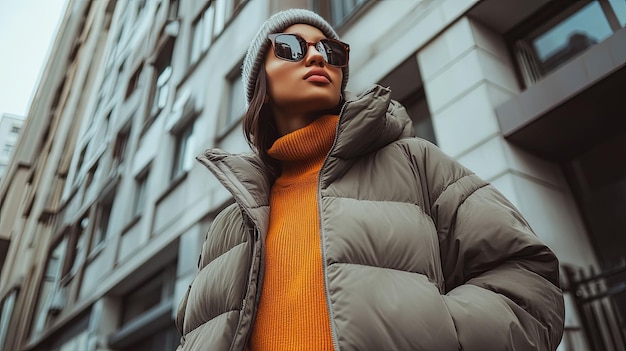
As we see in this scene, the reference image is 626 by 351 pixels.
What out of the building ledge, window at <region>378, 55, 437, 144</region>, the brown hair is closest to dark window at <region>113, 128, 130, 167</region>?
window at <region>378, 55, 437, 144</region>

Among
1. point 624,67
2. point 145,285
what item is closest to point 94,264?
point 145,285

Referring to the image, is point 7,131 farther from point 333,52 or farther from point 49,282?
point 333,52

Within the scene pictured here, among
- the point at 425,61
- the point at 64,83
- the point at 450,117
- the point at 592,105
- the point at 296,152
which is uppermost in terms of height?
the point at 64,83

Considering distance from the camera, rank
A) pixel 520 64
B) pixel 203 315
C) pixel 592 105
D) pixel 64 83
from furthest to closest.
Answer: pixel 64 83
pixel 520 64
pixel 592 105
pixel 203 315

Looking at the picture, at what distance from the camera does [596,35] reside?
3.91 m

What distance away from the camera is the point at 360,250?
123 cm

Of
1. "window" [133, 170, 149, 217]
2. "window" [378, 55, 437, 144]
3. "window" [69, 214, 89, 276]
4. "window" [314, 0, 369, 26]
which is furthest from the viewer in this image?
"window" [69, 214, 89, 276]

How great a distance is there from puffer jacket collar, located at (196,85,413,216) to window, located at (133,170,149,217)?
936 centimetres

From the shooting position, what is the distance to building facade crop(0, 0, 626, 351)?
3578 millimetres

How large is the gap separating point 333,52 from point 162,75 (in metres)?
11.4

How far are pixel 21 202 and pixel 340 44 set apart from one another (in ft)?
83.1

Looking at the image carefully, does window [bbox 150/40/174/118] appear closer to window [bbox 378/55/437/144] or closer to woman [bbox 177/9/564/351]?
window [bbox 378/55/437/144]

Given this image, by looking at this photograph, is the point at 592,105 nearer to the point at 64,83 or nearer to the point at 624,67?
the point at 624,67

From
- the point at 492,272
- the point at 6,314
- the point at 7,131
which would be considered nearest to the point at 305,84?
the point at 492,272
